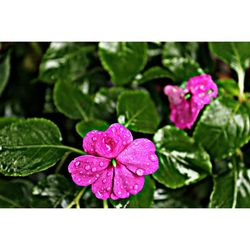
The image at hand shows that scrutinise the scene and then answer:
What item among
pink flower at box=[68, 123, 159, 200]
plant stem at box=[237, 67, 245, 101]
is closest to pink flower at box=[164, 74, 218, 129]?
plant stem at box=[237, 67, 245, 101]

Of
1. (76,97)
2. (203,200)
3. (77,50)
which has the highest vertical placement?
(77,50)

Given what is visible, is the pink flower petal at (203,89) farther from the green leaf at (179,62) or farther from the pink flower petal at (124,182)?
the pink flower petal at (124,182)

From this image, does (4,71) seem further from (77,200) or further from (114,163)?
(114,163)

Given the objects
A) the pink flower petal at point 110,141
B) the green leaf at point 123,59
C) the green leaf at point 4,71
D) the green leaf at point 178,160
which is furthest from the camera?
the green leaf at point 4,71

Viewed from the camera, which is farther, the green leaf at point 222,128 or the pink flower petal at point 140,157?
the green leaf at point 222,128

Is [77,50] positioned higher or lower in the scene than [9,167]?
higher

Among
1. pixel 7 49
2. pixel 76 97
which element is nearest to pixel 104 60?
pixel 76 97

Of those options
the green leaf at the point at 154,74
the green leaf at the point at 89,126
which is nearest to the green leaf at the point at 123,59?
the green leaf at the point at 154,74

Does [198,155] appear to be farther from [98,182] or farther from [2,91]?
[2,91]
